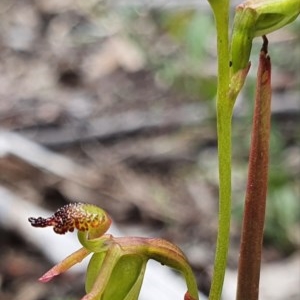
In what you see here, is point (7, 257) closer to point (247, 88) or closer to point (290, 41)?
point (247, 88)

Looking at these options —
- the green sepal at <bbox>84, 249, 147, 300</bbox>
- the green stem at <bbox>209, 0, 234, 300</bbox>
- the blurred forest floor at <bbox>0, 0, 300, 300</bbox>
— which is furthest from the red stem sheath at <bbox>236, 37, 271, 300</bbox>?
the blurred forest floor at <bbox>0, 0, 300, 300</bbox>

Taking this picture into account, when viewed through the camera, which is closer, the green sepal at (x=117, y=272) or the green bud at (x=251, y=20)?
the green bud at (x=251, y=20)

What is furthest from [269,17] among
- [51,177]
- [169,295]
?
[51,177]

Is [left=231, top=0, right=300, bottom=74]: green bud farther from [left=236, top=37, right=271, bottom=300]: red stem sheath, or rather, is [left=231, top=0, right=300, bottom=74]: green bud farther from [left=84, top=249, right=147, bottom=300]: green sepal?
[left=84, top=249, right=147, bottom=300]: green sepal

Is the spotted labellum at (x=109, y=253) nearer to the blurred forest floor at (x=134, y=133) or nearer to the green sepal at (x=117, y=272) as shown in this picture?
the green sepal at (x=117, y=272)

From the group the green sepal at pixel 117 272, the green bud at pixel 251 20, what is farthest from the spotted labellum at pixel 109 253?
the green bud at pixel 251 20
